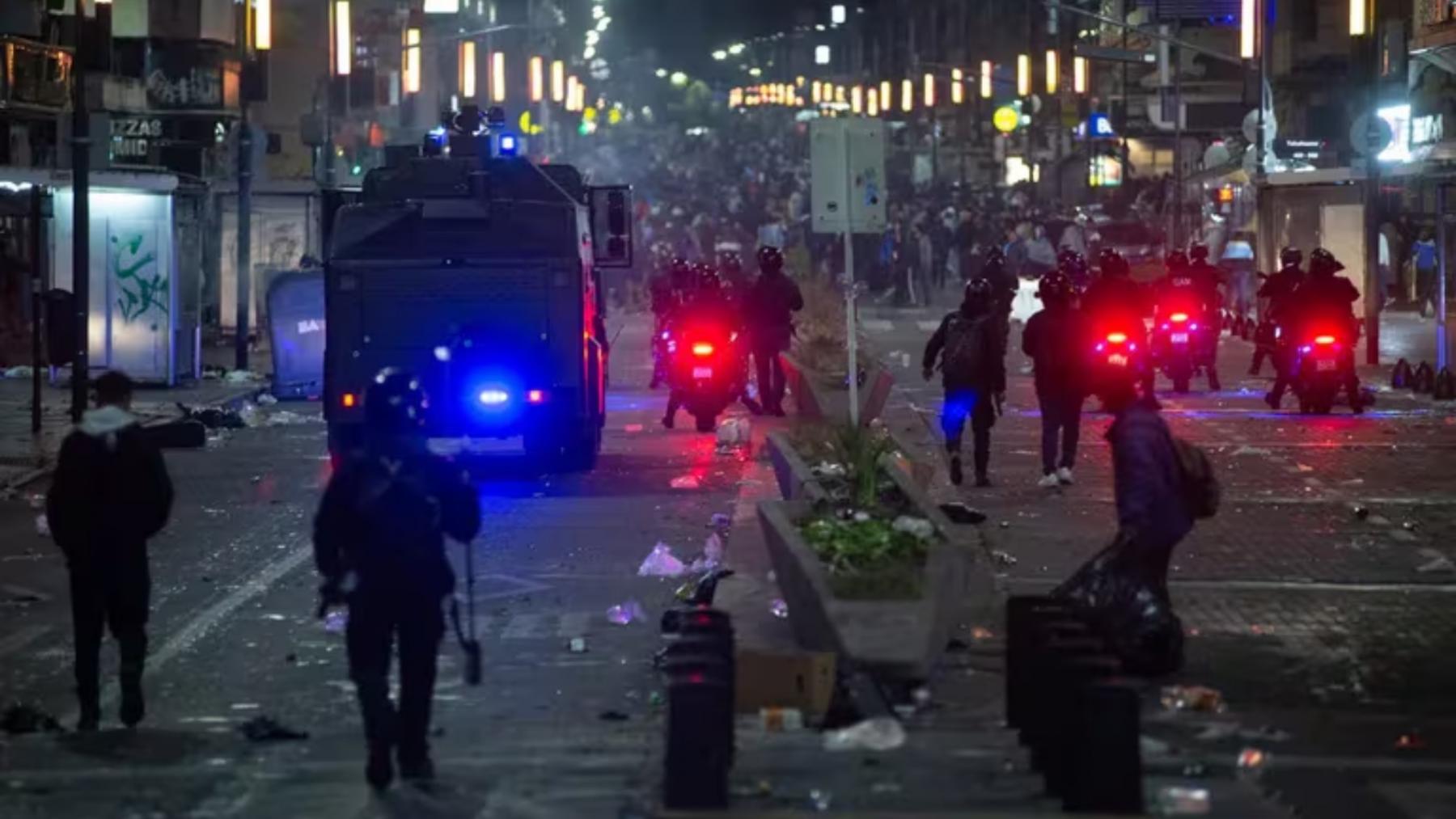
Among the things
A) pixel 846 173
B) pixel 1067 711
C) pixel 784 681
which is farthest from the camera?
pixel 846 173

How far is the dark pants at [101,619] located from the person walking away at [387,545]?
193 centimetres

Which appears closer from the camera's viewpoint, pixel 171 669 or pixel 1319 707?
pixel 1319 707

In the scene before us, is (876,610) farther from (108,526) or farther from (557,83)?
(557,83)

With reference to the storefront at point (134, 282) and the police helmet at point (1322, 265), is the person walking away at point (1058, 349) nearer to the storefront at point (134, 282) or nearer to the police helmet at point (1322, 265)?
the police helmet at point (1322, 265)

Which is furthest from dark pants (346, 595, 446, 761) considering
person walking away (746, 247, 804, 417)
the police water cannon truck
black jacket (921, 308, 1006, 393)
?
person walking away (746, 247, 804, 417)

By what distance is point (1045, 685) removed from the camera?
9383 millimetres

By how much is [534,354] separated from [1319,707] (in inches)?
442

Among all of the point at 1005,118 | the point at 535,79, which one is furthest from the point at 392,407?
the point at 535,79

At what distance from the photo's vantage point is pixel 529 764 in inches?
399

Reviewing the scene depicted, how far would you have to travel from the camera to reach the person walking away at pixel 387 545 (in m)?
9.30

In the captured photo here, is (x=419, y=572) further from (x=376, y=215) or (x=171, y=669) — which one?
(x=376, y=215)

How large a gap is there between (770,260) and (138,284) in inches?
376

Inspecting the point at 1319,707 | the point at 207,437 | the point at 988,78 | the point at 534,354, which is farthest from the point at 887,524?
the point at 988,78

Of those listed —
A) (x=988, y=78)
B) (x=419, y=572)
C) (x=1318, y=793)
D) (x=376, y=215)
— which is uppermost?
(x=988, y=78)
